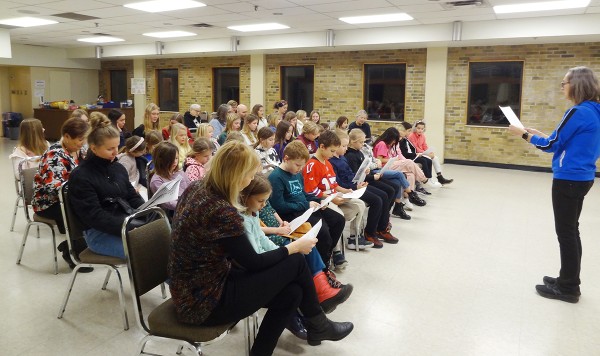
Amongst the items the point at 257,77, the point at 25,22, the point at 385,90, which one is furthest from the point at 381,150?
the point at 25,22

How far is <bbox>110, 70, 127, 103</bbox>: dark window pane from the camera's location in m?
15.5

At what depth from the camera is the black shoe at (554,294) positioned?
3.37 m

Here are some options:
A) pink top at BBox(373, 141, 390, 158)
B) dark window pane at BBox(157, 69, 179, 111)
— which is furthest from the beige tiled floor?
dark window pane at BBox(157, 69, 179, 111)

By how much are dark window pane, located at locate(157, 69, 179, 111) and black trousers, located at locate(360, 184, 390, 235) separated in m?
11.0

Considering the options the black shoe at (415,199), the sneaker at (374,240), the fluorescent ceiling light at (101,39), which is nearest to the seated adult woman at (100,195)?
the sneaker at (374,240)

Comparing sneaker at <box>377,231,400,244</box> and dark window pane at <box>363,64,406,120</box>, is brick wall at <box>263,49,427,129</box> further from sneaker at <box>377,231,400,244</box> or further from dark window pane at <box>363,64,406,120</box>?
sneaker at <box>377,231,400,244</box>

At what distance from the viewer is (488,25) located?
8.55 meters

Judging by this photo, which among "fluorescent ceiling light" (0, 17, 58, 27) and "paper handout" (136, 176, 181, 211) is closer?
"paper handout" (136, 176, 181, 211)

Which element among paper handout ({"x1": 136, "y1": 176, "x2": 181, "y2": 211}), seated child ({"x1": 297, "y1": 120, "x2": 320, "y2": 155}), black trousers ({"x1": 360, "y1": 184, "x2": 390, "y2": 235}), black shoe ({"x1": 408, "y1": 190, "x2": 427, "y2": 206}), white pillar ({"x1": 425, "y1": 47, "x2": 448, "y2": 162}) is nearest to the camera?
paper handout ({"x1": 136, "y1": 176, "x2": 181, "y2": 211})

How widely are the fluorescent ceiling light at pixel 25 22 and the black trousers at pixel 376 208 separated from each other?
8131 mm

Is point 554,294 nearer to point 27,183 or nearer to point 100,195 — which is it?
point 100,195

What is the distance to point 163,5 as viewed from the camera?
25.0ft

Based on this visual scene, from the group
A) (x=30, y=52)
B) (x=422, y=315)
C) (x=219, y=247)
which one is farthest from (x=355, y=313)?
(x=30, y=52)

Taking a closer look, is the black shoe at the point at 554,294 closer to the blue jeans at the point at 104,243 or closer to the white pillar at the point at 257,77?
the blue jeans at the point at 104,243
